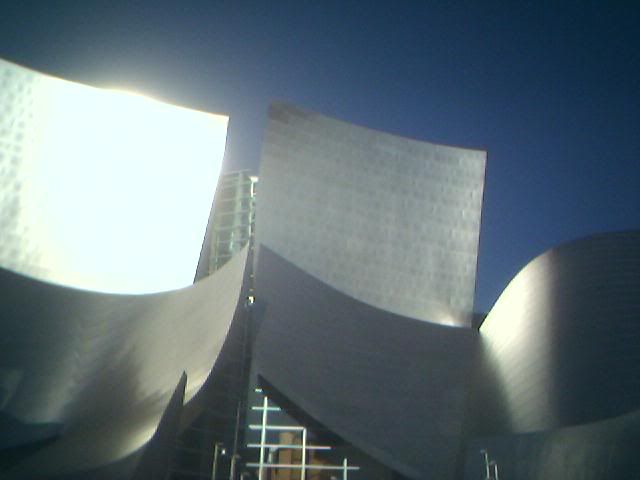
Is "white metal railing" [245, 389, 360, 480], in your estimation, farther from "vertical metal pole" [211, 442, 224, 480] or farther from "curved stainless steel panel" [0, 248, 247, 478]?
"curved stainless steel panel" [0, 248, 247, 478]

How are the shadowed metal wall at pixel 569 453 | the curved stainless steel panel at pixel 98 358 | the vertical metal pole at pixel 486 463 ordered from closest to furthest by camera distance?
the shadowed metal wall at pixel 569 453, the curved stainless steel panel at pixel 98 358, the vertical metal pole at pixel 486 463

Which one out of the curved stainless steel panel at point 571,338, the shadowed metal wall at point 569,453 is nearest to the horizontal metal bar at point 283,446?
the shadowed metal wall at point 569,453

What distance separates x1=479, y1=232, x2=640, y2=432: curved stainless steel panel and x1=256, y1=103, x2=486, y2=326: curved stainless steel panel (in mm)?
2181

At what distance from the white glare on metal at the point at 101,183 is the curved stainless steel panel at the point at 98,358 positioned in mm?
2020

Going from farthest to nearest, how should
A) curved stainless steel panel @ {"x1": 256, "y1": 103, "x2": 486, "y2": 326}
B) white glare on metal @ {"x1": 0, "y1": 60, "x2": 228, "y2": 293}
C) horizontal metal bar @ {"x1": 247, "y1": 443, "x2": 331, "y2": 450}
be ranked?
curved stainless steel panel @ {"x1": 256, "y1": 103, "x2": 486, "y2": 326}, white glare on metal @ {"x1": 0, "y1": 60, "x2": 228, "y2": 293}, horizontal metal bar @ {"x1": 247, "y1": 443, "x2": 331, "y2": 450}

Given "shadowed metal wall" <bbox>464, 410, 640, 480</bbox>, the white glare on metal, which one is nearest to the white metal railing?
"shadowed metal wall" <bbox>464, 410, 640, 480</bbox>

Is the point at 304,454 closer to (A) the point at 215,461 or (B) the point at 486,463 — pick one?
(A) the point at 215,461

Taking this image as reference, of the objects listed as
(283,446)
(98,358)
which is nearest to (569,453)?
(283,446)

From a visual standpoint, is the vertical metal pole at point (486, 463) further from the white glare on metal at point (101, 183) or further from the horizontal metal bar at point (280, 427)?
the white glare on metal at point (101, 183)

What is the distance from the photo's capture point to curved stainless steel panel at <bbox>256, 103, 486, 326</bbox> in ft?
45.4

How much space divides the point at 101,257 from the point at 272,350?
13.8 ft

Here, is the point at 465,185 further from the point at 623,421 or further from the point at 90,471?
the point at 90,471

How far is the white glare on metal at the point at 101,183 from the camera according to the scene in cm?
1249

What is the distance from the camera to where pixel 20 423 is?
8984 millimetres
